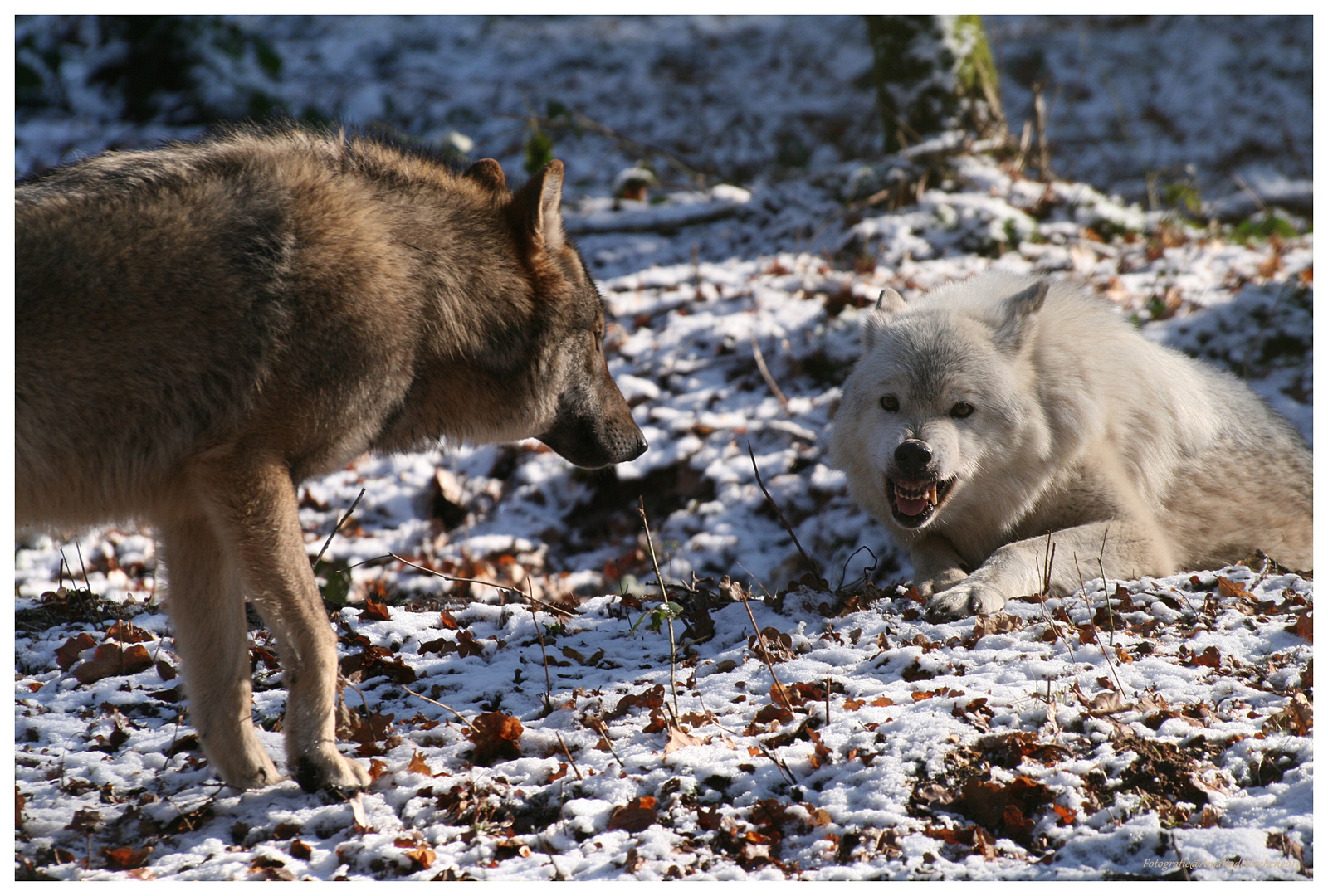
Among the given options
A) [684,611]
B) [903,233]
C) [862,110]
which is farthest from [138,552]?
[862,110]

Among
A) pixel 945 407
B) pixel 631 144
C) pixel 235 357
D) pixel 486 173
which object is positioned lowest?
pixel 945 407

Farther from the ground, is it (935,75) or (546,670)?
(935,75)

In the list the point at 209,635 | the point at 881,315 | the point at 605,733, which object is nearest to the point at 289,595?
the point at 209,635

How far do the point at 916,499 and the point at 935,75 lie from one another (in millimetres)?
6099

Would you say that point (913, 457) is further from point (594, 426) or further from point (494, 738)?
point (494, 738)

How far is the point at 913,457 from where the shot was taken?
13.8ft

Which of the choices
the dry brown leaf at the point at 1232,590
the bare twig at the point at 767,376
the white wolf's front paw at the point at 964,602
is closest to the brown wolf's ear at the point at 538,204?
the white wolf's front paw at the point at 964,602

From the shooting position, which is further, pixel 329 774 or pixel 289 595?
pixel 329 774

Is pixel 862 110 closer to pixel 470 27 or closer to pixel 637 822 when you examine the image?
pixel 470 27

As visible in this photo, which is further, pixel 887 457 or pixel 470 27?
pixel 470 27

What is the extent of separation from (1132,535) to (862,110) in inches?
442

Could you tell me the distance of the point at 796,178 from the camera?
375 inches

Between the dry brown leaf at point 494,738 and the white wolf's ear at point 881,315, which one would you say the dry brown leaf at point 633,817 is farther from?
the white wolf's ear at point 881,315

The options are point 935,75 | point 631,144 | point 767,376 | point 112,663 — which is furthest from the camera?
point 631,144
